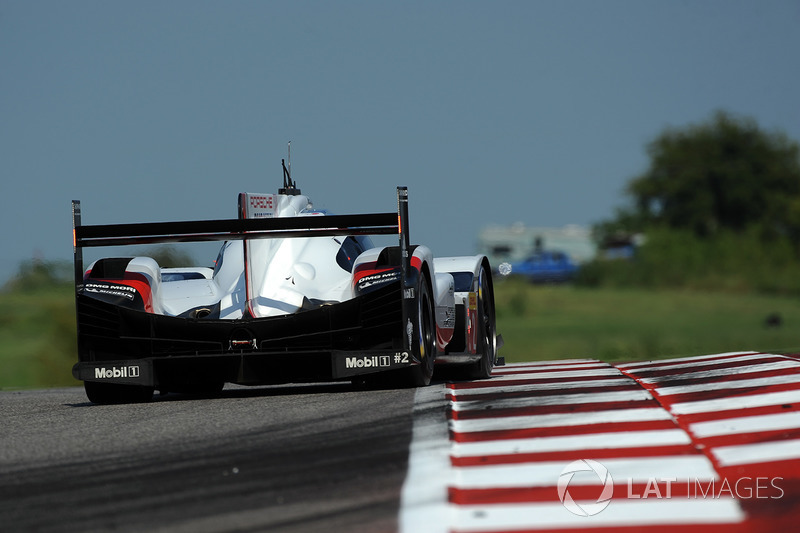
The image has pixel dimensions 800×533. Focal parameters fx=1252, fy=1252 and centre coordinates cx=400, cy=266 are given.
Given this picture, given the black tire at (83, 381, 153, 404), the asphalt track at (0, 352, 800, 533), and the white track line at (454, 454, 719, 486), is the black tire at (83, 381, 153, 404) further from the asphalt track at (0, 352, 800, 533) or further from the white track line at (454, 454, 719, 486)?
the white track line at (454, 454, 719, 486)

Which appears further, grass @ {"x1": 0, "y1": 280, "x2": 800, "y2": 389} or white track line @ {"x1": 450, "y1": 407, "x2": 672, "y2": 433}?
grass @ {"x1": 0, "y1": 280, "x2": 800, "y2": 389}

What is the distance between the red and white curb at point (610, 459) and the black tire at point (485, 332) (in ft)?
9.42

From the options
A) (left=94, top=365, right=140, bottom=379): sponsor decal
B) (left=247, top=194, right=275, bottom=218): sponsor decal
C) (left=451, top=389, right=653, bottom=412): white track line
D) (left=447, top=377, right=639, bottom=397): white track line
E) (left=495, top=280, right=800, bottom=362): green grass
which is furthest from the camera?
(left=495, top=280, right=800, bottom=362): green grass

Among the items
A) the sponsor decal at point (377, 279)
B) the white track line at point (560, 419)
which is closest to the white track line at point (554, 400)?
the white track line at point (560, 419)

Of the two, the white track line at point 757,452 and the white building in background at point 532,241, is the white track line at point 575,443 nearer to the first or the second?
the white track line at point 757,452

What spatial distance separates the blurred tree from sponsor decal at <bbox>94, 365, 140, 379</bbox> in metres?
71.5

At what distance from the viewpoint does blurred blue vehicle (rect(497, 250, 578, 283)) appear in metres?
74.2

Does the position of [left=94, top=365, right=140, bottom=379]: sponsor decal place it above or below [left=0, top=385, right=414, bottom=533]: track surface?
above

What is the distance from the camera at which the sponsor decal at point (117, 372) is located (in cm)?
1018

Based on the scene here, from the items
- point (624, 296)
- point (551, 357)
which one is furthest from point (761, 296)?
point (551, 357)

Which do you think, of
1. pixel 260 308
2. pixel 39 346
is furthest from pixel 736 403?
pixel 39 346

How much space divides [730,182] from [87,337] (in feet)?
257

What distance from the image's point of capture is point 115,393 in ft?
35.8

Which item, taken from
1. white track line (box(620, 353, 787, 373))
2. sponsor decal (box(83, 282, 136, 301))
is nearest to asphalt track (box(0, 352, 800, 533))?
sponsor decal (box(83, 282, 136, 301))
